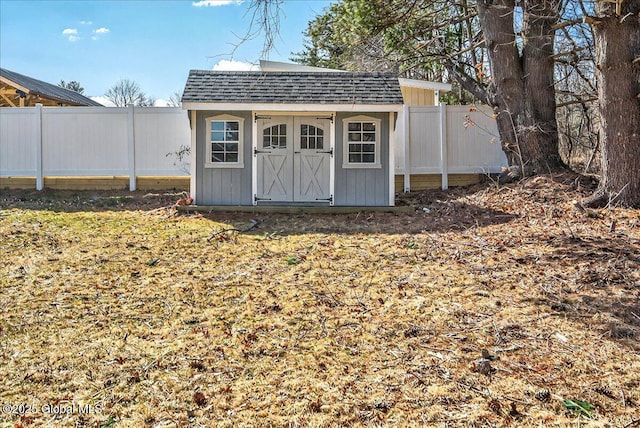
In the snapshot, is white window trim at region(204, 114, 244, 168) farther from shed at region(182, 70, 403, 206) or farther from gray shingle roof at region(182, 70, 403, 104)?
gray shingle roof at region(182, 70, 403, 104)

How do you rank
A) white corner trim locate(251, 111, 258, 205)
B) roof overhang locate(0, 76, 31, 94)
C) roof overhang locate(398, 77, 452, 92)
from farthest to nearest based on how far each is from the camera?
roof overhang locate(0, 76, 31, 94), roof overhang locate(398, 77, 452, 92), white corner trim locate(251, 111, 258, 205)

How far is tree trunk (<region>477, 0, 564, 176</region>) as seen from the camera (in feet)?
27.7

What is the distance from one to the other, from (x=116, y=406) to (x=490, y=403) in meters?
1.98

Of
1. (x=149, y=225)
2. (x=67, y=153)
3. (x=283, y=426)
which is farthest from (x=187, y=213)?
(x=283, y=426)

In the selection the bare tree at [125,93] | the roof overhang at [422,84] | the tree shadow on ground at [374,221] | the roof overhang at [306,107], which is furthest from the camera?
the bare tree at [125,93]

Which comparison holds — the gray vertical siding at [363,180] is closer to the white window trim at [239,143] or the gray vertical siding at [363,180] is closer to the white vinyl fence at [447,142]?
the white window trim at [239,143]

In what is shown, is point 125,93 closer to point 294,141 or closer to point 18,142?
point 18,142

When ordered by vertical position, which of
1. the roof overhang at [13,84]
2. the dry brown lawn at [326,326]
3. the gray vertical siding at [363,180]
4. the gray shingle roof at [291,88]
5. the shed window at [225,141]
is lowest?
the dry brown lawn at [326,326]

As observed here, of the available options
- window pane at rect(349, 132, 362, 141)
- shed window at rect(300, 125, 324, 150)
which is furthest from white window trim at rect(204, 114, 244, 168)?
window pane at rect(349, 132, 362, 141)

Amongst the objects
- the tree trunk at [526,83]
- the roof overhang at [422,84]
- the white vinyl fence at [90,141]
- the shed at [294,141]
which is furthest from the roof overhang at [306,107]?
the roof overhang at [422,84]

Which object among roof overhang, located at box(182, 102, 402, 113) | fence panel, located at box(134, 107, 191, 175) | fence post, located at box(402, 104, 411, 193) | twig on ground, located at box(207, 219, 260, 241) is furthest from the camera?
fence panel, located at box(134, 107, 191, 175)

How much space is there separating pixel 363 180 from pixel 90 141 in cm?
654

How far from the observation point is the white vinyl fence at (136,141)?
10.2m

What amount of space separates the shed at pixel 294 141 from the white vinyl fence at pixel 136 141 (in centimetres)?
208
